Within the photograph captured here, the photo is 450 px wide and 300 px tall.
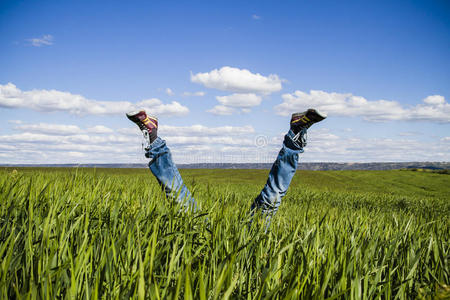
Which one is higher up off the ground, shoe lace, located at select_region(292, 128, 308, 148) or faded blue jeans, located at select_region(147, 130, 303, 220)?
shoe lace, located at select_region(292, 128, 308, 148)

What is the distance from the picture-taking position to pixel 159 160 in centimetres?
388

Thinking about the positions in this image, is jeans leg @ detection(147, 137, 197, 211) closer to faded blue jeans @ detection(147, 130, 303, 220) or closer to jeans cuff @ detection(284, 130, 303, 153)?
faded blue jeans @ detection(147, 130, 303, 220)

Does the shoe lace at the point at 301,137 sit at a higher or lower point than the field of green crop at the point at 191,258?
higher

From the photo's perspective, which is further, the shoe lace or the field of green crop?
the shoe lace

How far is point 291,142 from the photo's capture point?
3895 mm

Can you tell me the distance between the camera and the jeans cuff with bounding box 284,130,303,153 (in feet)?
12.7

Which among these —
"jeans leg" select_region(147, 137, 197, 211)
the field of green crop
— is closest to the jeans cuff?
"jeans leg" select_region(147, 137, 197, 211)

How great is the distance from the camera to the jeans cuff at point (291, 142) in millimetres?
3883

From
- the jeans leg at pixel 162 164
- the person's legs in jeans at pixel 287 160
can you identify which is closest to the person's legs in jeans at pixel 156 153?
the jeans leg at pixel 162 164

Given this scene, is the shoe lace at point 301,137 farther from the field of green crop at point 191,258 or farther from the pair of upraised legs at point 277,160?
the field of green crop at point 191,258

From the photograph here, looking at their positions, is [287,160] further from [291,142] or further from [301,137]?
[301,137]

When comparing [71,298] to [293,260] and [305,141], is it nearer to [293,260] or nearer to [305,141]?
[293,260]

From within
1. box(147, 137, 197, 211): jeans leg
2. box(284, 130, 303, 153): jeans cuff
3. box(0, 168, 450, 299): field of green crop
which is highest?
box(284, 130, 303, 153): jeans cuff

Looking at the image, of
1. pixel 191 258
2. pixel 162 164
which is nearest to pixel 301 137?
pixel 162 164
